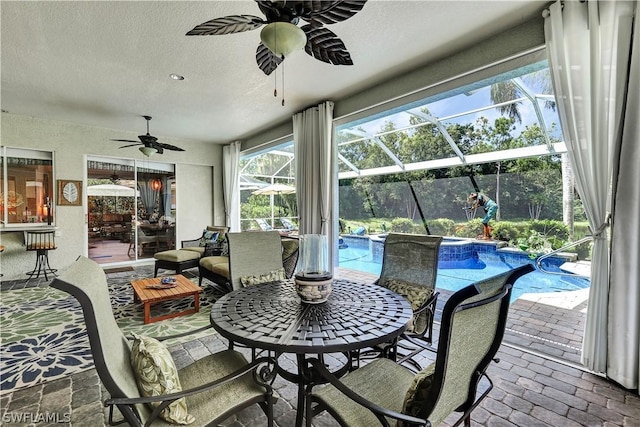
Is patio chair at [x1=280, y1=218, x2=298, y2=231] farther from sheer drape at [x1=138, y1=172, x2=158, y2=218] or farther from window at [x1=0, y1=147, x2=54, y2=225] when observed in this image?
window at [x1=0, y1=147, x2=54, y2=225]

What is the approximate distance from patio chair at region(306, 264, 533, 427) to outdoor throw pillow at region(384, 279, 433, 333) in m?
0.81

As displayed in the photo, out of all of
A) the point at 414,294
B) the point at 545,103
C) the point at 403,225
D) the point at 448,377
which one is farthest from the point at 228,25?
the point at 403,225

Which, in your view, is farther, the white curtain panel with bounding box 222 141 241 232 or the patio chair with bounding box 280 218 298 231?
the patio chair with bounding box 280 218 298 231

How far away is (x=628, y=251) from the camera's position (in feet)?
6.51

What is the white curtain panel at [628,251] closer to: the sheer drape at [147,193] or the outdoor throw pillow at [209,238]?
the outdoor throw pillow at [209,238]

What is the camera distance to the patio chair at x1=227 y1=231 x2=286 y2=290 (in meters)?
2.42

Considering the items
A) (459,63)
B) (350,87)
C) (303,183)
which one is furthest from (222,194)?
(459,63)

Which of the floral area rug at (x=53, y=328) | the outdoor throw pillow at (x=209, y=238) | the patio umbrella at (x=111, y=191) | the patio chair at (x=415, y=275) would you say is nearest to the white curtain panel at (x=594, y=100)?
the patio chair at (x=415, y=275)

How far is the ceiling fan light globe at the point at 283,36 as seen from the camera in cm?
158

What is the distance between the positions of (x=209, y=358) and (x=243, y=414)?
18.7 inches

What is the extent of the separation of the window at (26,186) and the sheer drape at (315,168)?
480 cm

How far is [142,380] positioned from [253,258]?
4.71 ft

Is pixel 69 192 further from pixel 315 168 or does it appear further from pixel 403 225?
pixel 403 225

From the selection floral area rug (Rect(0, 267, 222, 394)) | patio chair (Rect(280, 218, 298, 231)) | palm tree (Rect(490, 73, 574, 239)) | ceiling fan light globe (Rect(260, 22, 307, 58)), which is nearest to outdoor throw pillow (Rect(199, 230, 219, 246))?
floral area rug (Rect(0, 267, 222, 394))
